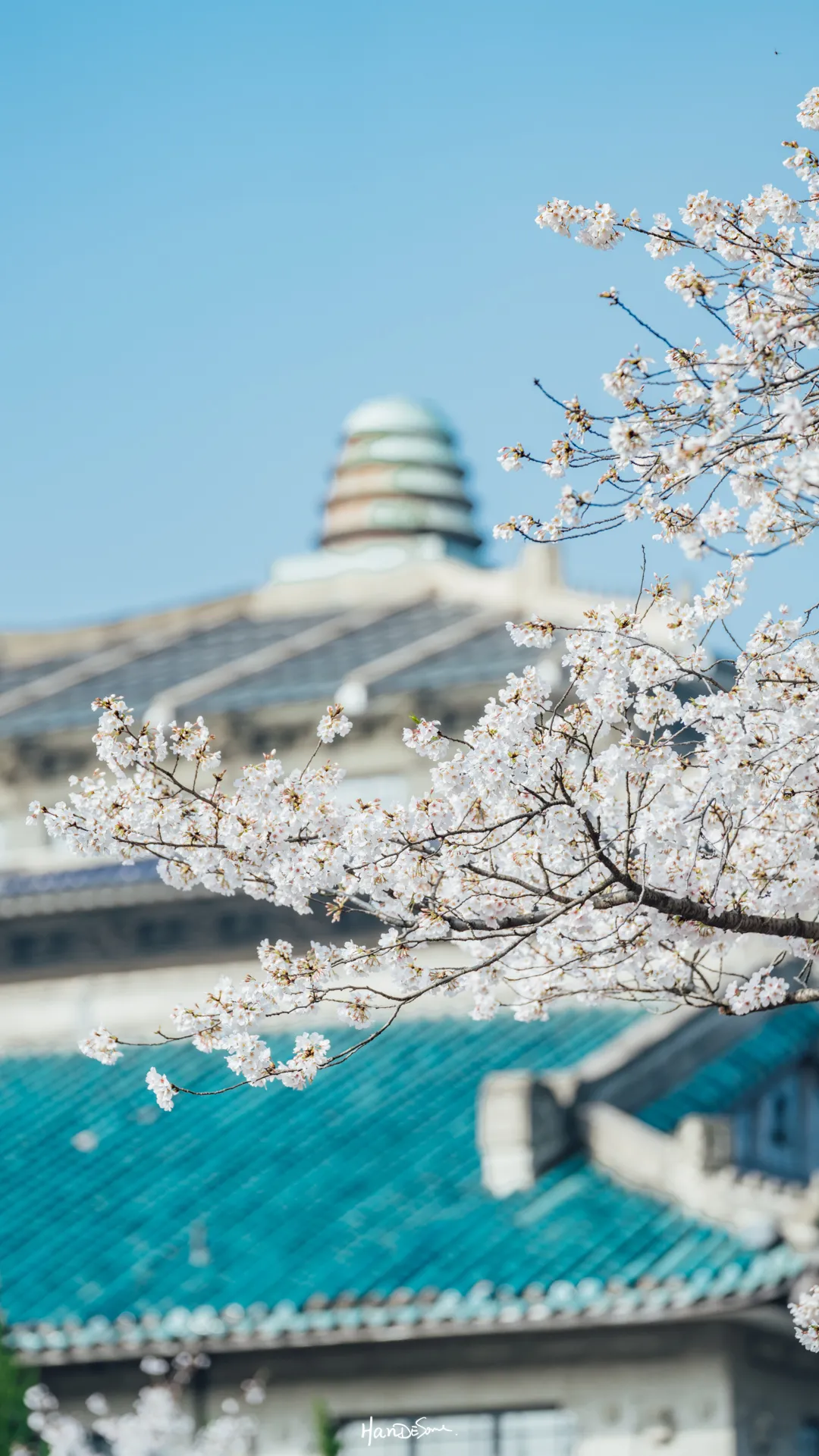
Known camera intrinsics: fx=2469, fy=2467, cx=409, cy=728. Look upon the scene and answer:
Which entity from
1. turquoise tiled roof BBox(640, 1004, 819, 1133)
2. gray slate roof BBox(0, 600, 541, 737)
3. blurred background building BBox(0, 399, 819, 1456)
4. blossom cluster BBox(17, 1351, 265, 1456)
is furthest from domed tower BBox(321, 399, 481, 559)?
blossom cluster BBox(17, 1351, 265, 1456)

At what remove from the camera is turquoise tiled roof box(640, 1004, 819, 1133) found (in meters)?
22.0

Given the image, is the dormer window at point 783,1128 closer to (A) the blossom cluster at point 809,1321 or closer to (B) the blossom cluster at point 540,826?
(A) the blossom cluster at point 809,1321

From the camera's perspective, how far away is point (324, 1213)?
68.8 ft

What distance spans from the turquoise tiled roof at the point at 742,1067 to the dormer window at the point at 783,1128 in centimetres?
24

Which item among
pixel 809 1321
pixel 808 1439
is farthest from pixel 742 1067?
pixel 809 1321

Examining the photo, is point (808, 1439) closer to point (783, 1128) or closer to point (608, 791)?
point (783, 1128)

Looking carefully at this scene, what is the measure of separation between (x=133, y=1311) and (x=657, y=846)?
11347 millimetres

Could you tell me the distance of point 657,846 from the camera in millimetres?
9648

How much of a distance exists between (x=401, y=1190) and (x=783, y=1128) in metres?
4.15

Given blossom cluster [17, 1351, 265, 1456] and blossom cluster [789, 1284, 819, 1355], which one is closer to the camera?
blossom cluster [789, 1284, 819, 1355]

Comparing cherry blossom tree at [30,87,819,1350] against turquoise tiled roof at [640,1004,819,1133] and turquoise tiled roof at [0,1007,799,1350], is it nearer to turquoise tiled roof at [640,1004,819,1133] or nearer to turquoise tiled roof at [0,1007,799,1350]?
turquoise tiled roof at [0,1007,799,1350]

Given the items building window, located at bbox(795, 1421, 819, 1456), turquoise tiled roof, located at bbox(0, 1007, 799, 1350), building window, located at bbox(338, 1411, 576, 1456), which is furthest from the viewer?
building window, located at bbox(795, 1421, 819, 1456)

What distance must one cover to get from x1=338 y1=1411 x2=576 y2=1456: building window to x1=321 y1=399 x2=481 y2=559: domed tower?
22713 mm

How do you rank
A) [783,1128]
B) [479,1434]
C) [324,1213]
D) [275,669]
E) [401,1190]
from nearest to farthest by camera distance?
[479,1434] < [324,1213] < [401,1190] < [783,1128] < [275,669]
